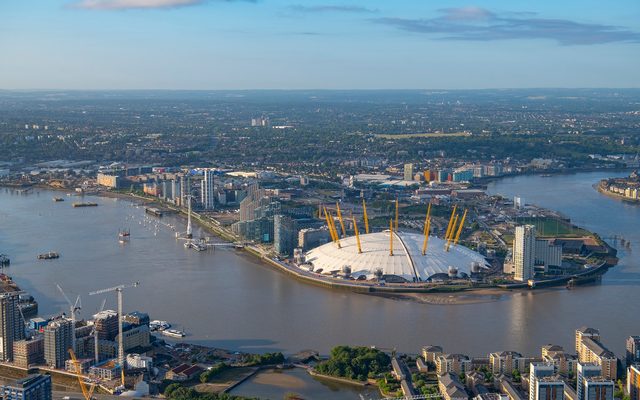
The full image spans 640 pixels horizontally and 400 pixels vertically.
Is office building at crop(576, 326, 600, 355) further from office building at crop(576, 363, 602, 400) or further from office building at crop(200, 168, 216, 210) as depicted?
office building at crop(200, 168, 216, 210)

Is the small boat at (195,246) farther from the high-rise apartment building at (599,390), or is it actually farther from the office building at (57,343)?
the high-rise apartment building at (599,390)

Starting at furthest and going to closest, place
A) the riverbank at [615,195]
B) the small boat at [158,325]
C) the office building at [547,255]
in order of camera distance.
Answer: the riverbank at [615,195] → the office building at [547,255] → the small boat at [158,325]

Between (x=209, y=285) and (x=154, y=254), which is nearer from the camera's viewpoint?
(x=209, y=285)

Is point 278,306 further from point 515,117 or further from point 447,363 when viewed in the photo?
point 515,117

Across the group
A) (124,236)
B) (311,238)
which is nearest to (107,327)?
(311,238)

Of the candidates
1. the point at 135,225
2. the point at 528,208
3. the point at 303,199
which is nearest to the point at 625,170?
the point at 528,208

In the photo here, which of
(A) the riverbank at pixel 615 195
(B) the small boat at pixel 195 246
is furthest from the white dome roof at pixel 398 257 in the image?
(A) the riverbank at pixel 615 195
